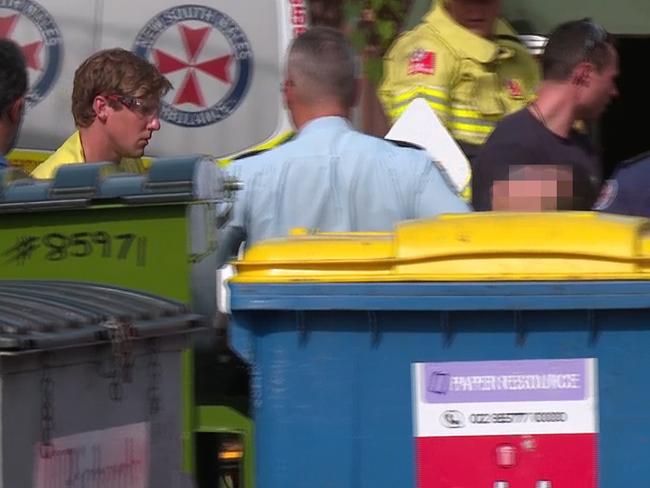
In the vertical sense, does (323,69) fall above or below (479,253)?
above

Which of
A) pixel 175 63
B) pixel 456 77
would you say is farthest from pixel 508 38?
pixel 175 63

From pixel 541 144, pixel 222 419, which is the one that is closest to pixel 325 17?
pixel 541 144

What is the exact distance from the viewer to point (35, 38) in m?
6.64

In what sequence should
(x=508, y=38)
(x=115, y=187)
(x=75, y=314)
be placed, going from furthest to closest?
(x=508, y=38) < (x=115, y=187) < (x=75, y=314)

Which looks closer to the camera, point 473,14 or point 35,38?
point 473,14

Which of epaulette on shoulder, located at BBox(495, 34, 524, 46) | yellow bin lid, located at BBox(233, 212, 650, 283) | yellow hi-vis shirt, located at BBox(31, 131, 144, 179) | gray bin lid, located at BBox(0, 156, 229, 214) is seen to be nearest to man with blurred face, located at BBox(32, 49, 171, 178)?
yellow hi-vis shirt, located at BBox(31, 131, 144, 179)

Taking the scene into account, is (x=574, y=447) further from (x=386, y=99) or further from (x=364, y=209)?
(x=386, y=99)

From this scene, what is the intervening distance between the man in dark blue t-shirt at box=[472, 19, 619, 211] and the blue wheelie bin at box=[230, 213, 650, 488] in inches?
29.2

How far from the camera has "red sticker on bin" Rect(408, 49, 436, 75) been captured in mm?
6121

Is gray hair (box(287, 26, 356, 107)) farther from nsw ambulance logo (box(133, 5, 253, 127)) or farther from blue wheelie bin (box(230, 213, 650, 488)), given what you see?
nsw ambulance logo (box(133, 5, 253, 127))

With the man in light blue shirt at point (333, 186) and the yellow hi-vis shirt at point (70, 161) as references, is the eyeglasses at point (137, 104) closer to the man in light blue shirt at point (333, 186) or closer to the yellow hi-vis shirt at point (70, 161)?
the yellow hi-vis shirt at point (70, 161)

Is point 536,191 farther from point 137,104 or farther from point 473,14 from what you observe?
point 473,14

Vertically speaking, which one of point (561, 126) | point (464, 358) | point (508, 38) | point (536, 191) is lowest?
point (464, 358)

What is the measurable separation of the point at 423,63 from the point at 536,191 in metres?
1.66
